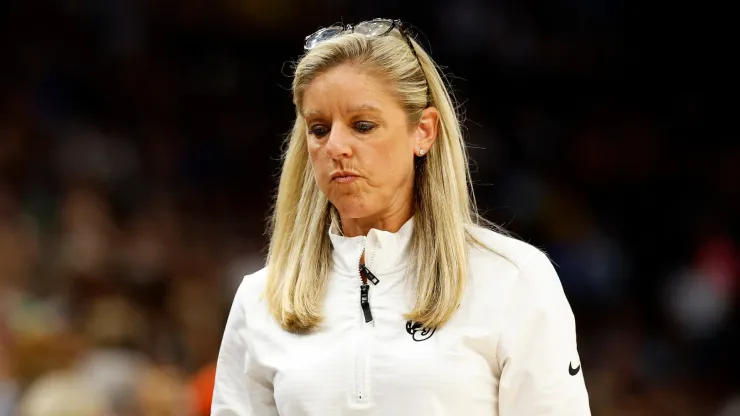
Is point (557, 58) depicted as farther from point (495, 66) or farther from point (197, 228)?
point (197, 228)

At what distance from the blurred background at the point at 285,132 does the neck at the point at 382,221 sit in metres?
3.07

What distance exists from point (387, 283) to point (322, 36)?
544 mm

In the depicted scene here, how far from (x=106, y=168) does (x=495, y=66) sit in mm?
2843

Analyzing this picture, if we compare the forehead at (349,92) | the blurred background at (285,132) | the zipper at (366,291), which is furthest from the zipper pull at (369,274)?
the blurred background at (285,132)

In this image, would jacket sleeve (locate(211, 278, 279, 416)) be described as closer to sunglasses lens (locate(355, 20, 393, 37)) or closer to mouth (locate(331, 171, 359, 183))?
mouth (locate(331, 171, 359, 183))

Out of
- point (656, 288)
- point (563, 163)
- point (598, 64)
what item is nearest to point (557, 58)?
point (598, 64)

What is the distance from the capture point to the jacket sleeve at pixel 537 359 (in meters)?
2.15

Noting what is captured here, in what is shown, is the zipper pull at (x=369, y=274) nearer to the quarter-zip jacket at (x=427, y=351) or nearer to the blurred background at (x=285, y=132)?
the quarter-zip jacket at (x=427, y=351)

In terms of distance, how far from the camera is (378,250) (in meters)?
2.36

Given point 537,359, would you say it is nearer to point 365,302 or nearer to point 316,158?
point 365,302

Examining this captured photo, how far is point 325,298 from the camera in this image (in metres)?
2.36

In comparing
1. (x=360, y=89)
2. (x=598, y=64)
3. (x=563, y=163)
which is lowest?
(x=563, y=163)

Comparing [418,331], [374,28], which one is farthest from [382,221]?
[374,28]

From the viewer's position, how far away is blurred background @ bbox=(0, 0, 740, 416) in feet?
20.2
